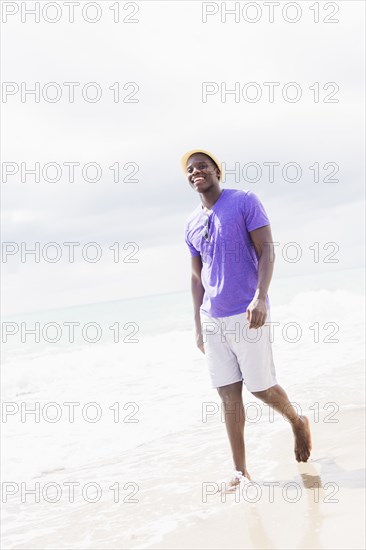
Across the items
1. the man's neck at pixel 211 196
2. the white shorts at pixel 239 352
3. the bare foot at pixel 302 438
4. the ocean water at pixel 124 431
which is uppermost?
the man's neck at pixel 211 196

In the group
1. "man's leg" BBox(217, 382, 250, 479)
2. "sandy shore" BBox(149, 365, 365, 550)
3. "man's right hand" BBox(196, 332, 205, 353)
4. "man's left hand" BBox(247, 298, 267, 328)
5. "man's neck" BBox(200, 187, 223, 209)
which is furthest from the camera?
"man's right hand" BBox(196, 332, 205, 353)

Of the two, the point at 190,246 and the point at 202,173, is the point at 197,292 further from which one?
the point at 202,173

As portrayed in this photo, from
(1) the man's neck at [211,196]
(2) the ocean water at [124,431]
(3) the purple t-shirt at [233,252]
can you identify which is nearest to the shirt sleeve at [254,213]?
(3) the purple t-shirt at [233,252]

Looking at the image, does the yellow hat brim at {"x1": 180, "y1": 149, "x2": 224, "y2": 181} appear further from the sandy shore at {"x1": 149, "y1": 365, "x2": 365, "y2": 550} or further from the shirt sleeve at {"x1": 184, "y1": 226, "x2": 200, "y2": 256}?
the sandy shore at {"x1": 149, "y1": 365, "x2": 365, "y2": 550}

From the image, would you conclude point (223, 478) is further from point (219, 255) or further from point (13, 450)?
point (13, 450)

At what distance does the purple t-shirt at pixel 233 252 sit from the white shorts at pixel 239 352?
93 mm

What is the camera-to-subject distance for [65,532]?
351 cm

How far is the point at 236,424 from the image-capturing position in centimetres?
385

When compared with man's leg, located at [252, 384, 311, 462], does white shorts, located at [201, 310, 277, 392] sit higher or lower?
higher

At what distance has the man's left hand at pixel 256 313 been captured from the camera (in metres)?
3.55

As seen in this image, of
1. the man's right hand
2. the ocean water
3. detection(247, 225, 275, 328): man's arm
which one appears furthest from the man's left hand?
the ocean water

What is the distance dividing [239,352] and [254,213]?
93cm

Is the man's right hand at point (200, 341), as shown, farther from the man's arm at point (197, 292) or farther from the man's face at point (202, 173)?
the man's face at point (202, 173)

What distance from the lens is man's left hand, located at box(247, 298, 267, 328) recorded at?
355 centimetres
